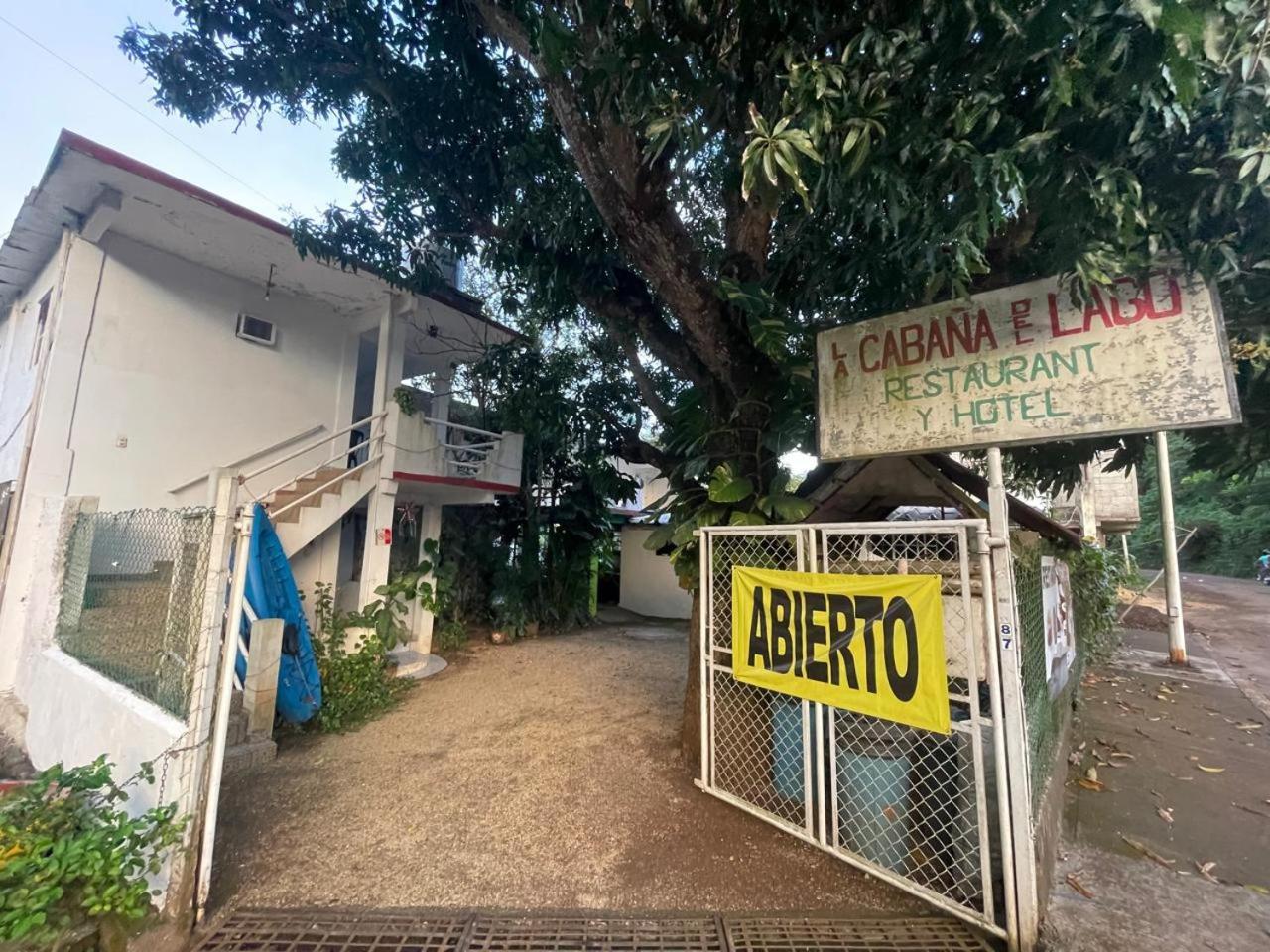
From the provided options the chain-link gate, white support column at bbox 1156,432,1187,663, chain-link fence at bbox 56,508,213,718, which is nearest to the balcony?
chain-link fence at bbox 56,508,213,718

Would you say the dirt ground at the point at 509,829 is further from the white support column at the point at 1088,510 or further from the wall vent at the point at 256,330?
the white support column at the point at 1088,510

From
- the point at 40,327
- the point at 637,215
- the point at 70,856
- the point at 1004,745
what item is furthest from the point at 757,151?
the point at 40,327

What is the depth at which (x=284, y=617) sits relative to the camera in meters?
4.91

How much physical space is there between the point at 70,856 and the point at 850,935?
3.15 meters

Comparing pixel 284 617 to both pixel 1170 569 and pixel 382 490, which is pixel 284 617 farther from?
pixel 1170 569

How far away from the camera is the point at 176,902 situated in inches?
92.1

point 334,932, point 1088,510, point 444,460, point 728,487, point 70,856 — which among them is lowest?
point 334,932

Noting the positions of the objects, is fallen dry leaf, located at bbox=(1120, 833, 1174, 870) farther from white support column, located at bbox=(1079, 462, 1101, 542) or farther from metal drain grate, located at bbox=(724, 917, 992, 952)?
white support column, located at bbox=(1079, 462, 1101, 542)

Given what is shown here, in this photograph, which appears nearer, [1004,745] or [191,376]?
[1004,745]

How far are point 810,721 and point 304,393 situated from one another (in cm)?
752

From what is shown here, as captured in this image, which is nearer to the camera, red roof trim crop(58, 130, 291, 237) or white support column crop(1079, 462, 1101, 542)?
red roof trim crop(58, 130, 291, 237)

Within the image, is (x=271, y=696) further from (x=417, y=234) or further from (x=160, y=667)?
(x=417, y=234)

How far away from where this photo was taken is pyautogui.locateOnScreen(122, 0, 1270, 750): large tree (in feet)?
6.80

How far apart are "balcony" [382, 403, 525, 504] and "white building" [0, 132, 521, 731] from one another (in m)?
0.03
